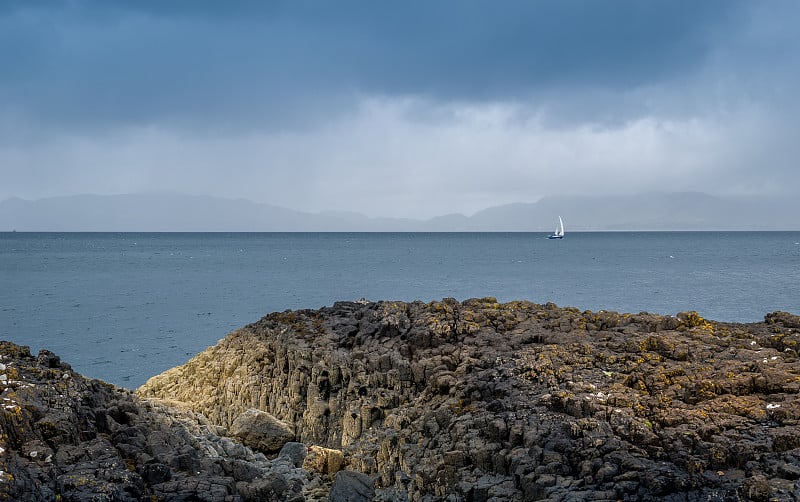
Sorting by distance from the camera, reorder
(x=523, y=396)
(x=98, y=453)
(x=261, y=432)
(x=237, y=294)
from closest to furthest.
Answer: (x=98, y=453)
(x=523, y=396)
(x=261, y=432)
(x=237, y=294)

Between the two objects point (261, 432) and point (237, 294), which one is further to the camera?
point (237, 294)

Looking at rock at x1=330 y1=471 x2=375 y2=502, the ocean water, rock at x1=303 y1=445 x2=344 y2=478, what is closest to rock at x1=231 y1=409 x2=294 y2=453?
rock at x1=303 y1=445 x2=344 y2=478

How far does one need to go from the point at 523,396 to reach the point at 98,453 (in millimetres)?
9587

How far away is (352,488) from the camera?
14844 mm

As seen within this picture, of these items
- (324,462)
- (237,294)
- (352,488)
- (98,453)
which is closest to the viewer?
(98,453)

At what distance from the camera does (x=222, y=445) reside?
17.2 metres

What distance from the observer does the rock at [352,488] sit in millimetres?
14656

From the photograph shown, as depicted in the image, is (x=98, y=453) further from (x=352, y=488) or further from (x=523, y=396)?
(x=523, y=396)

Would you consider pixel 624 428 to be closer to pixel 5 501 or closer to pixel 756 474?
pixel 756 474

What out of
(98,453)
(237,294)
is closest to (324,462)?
(98,453)

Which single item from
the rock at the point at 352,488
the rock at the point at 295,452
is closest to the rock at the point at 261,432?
the rock at the point at 295,452

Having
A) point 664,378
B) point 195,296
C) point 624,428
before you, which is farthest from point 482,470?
point 195,296

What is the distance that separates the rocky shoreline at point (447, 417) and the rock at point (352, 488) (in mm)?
50

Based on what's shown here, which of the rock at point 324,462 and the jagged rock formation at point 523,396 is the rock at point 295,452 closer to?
the rock at point 324,462
